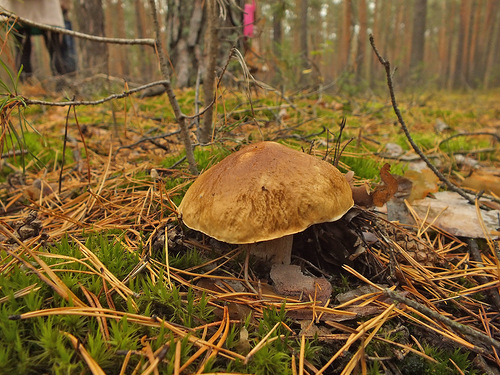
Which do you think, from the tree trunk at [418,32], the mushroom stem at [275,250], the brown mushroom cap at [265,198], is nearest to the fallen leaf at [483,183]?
the brown mushroom cap at [265,198]

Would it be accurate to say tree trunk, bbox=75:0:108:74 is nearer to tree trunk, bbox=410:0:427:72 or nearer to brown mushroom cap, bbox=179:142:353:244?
brown mushroom cap, bbox=179:142:353:244

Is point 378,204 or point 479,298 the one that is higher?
point 378,204

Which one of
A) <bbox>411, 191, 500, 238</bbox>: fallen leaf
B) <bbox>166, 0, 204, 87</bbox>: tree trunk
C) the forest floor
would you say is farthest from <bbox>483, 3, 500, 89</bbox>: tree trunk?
the forest floor

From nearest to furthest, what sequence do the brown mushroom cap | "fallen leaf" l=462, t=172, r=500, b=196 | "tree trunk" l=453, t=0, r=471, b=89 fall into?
the brown mushroom cap, "fallen leaf" l=462, t=172, r=500, b=196, "tree trunk" l=453, t=0, r=471, b=89

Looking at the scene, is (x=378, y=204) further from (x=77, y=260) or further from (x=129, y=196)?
(x=129, y=196)

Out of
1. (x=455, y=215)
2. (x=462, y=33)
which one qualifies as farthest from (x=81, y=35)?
(x=462, y=33)

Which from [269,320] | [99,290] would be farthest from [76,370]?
[269,320]

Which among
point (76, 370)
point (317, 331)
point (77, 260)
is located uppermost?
point (77, 260)

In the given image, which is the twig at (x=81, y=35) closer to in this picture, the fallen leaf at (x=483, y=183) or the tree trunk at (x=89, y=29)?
the fallen leaf at (x=483, y=183)
